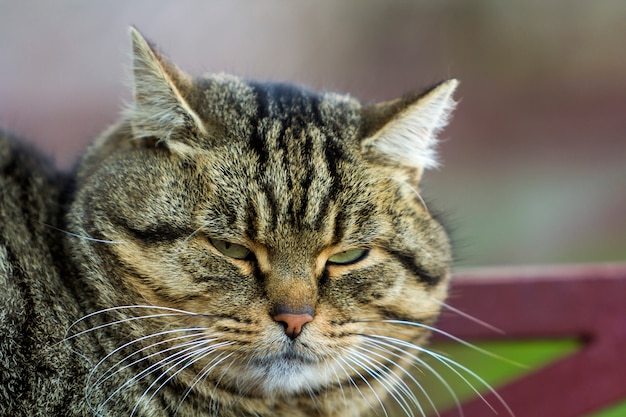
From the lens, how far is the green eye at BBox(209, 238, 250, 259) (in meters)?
1.65

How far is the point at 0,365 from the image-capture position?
1528 mm

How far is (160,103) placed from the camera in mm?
1692

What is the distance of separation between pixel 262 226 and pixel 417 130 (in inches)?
20.6

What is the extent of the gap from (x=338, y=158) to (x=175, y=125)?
419mm

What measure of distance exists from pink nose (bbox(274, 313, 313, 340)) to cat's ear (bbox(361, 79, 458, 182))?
1.60ft

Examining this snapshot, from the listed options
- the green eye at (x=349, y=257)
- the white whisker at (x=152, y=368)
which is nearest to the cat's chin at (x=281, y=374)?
the white whisker at (x=152, y=368)

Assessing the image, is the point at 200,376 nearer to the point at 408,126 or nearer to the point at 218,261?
the point at 218,261

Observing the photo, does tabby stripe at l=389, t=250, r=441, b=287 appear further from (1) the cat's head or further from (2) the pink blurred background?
(2) the pink blurred background

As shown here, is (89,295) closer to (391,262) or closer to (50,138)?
(391,262)

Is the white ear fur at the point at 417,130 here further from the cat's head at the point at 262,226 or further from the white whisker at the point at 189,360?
the white whisker at the point at 189,360

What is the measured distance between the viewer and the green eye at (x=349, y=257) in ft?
5.61

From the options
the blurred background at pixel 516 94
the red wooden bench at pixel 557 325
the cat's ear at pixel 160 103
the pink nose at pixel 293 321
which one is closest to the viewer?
the pink nose at pixel 293 321

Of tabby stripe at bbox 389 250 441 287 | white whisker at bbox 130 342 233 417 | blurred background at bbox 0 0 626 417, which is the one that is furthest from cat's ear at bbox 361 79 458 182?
blurred background at bbox 0 0 626 417

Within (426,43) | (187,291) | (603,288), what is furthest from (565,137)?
(187,291)
